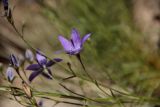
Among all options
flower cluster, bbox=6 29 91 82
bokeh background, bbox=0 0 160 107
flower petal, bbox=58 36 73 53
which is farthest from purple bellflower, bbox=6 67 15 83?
bokeh background, bbox=0 0 160 107

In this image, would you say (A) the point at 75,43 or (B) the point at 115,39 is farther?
(B) the point at 115,39

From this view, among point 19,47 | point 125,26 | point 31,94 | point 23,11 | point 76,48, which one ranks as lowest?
point 31,94

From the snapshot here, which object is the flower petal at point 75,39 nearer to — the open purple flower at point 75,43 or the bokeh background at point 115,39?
the open purple flower at point 75,43

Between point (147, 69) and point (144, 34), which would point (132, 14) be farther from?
point (147, 69)

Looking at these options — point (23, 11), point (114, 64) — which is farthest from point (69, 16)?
point (23, 11)

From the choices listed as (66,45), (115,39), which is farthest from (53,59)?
(115,39)

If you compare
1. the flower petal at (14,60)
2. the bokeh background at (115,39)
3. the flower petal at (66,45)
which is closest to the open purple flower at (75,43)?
the flower petal at (66,45)

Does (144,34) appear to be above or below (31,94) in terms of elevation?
above

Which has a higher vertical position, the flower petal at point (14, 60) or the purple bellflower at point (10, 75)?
the flower petal at point (14, 60)

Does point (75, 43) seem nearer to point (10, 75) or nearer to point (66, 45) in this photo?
point (66, 45)
